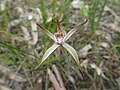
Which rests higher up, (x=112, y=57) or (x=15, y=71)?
(x=15, y=71)

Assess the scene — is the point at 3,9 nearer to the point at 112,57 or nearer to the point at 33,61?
the point at 33,61

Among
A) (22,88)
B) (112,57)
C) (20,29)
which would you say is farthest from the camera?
(20,29)

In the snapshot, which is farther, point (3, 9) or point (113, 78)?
point (3, 9)

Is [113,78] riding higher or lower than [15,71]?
lower

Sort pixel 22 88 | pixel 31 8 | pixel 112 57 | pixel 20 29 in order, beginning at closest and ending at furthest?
pixel 22 88, pixel 112 57, pixel 20 29, pixel 31 8

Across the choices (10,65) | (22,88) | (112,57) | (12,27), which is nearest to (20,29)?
(12,27)

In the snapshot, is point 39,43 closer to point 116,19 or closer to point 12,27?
point 12,27

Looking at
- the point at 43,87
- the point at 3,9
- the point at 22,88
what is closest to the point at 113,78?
the point at 43,87

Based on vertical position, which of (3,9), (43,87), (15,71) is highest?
(3,9)

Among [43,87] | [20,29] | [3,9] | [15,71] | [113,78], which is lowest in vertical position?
[113,78]
